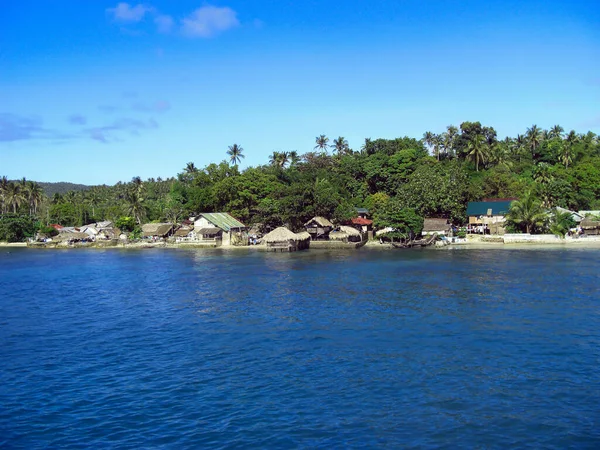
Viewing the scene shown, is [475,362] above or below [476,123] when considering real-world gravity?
below

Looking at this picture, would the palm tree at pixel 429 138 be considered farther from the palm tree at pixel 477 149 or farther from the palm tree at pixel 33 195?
the palm tree at pixel 33 195

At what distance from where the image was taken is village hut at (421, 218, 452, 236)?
59625 millimetres

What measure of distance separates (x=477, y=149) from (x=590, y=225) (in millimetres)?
20967

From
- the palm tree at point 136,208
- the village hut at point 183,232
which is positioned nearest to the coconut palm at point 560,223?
the village hut at point 183,232

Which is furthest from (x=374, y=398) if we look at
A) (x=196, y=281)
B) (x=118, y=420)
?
(x=196, y=281)

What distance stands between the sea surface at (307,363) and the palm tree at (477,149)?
128 ft

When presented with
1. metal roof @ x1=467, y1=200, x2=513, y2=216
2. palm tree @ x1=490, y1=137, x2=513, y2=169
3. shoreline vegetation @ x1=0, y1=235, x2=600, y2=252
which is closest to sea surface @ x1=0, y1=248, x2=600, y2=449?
shoreline vegetation @ x1=0, y1=235, x2=600, y2=252

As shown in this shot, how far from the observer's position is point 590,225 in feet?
189

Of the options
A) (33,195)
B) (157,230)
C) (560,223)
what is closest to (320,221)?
(157,230)

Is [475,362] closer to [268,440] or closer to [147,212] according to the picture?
[268,440]

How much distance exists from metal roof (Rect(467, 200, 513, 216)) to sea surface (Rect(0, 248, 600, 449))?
79.9 ft

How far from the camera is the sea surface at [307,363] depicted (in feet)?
46.5

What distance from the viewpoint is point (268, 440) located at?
1371 centimetres

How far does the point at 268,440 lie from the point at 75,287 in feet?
92.7
